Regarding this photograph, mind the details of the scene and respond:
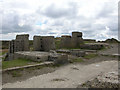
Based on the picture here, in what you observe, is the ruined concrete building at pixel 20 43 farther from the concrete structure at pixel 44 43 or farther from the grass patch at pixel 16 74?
the grass patch at pixel 16 74

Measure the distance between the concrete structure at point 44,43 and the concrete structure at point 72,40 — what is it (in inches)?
278

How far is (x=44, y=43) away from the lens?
1496cm

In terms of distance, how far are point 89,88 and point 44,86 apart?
2.16 meters

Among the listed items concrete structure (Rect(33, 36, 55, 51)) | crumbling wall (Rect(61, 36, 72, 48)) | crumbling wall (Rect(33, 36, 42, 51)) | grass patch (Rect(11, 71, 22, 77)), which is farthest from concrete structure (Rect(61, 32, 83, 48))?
grass patch (Rect(11, 71, 22, 77))

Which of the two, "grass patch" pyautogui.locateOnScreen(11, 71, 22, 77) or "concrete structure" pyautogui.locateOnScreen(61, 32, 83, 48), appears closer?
"grass patch" pyautogui.locateOnScreen(11, 71, 22, 77)

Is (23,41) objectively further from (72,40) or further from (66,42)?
(72,40)

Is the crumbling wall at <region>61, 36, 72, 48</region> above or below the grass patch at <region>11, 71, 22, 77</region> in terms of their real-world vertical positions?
above

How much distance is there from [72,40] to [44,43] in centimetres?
824

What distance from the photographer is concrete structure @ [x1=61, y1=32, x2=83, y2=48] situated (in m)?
21.6

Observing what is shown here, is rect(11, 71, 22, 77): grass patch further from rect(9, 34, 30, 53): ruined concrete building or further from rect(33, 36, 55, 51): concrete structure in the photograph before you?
rect(33, 36, 55, 51): concrete structure

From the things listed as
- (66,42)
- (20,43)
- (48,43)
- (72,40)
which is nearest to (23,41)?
(20,43)

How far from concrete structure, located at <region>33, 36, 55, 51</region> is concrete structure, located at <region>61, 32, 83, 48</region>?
705 centimetres

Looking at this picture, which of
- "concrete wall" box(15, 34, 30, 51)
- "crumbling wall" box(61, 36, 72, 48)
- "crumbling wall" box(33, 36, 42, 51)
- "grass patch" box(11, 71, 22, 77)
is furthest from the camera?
"crumbling wall" box(61, 36, 72, 48)

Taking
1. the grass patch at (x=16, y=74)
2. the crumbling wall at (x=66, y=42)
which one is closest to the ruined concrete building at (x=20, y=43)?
the grass patch at (x=16, y=74)
